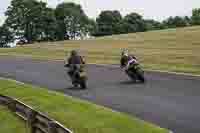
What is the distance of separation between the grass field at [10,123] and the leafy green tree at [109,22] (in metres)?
99.2

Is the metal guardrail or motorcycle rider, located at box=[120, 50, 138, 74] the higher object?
motorcycle rider, located at box=[120, 50, 138, 74]

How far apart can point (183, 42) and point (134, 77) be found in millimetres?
23272

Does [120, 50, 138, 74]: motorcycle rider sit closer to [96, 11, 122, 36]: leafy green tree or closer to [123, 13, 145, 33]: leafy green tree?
[96, 11, 122, 36]: leafy green tree

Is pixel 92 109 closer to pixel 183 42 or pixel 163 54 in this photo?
pixel 163 54

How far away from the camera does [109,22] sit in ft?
405

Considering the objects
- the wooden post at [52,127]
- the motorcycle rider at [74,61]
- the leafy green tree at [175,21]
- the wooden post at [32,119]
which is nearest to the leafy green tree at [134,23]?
the leafy green tree at [175,21]

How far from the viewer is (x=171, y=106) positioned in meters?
15.6

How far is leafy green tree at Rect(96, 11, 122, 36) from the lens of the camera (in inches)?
4658

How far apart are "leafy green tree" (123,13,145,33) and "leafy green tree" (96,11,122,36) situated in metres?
1.68

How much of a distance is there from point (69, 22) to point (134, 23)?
1527cm

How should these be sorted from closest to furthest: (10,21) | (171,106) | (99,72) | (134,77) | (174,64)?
1. (171,106)
2. (134,77)
3. (99,72)
4. (174,64)
5. (10,21)

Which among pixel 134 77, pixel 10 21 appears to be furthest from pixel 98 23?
pixel 134 77

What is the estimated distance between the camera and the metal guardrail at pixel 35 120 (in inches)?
408

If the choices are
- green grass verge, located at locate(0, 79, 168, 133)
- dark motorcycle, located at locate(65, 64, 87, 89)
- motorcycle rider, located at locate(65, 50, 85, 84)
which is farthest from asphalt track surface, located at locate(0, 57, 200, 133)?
motorcycle rider, located at locate(65, 50, 85, 84)
